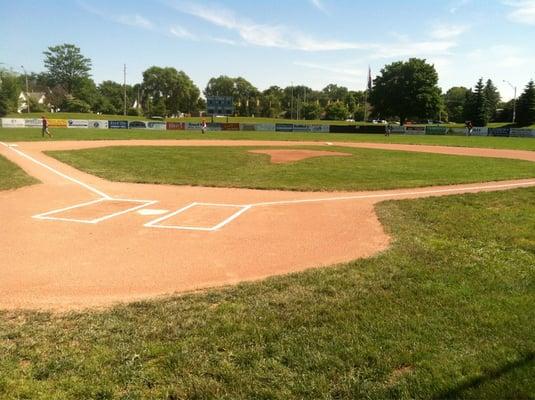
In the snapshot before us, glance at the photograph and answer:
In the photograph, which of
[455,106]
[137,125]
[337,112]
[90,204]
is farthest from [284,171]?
[455,106]

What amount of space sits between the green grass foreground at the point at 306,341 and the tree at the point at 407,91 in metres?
85.9

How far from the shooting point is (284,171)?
18672mm

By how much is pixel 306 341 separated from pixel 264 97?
12922cm

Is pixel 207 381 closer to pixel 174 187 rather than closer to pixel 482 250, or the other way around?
pixel 482 250

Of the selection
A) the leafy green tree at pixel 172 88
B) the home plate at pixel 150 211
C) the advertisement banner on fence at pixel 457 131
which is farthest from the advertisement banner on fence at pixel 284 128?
the leafy green tree at pixel 172 88

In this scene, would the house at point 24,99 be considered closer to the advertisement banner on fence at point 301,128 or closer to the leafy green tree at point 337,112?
the advertisement banner on fence at point 301,128

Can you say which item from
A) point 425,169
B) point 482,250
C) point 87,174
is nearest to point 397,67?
point 425,169

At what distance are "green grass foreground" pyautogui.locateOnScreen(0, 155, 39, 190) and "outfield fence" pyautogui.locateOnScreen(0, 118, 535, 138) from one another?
156 feet

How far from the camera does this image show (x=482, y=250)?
759 cm

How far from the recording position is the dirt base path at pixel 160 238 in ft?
19.9

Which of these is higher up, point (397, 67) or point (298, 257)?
point (397, 67)

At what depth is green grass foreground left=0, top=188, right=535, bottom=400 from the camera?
3.67 meters

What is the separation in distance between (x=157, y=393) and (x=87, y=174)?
14629 millimetres

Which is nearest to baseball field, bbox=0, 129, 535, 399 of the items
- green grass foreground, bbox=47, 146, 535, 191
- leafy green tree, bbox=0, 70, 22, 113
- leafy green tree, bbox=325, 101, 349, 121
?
green grass foreground, bbox=47, 146, 535, 191
